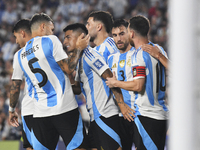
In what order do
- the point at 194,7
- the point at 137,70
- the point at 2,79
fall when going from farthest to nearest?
1. the point at 2,79
2. the point at 137,70
3. the point at 194,7

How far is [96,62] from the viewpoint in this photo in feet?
11.6

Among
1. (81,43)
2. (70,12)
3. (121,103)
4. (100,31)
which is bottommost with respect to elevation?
(121,103)

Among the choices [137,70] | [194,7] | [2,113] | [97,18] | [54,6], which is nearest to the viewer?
[194,7]

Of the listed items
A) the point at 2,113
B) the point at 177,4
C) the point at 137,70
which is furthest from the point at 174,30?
the point at 2,113

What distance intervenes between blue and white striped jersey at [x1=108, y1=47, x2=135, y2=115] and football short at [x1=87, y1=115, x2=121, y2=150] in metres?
0.29

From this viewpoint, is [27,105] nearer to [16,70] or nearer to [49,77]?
[16,70]

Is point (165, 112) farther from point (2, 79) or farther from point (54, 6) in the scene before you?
point (54, 6)

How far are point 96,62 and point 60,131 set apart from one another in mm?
956

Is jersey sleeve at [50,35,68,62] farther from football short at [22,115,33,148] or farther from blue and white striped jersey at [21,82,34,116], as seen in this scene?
football short at [22,115,33,148]

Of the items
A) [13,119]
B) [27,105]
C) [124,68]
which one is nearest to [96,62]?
[124,68]

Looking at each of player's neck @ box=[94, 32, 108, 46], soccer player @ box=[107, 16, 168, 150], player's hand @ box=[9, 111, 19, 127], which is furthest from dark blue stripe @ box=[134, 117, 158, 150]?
player's hand @ box=[9, 111, 19, 127]

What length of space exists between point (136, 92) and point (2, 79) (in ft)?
25.9

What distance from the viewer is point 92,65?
3.53 m

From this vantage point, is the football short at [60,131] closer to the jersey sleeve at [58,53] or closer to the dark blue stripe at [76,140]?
the dark blue stripe at [76,140]
